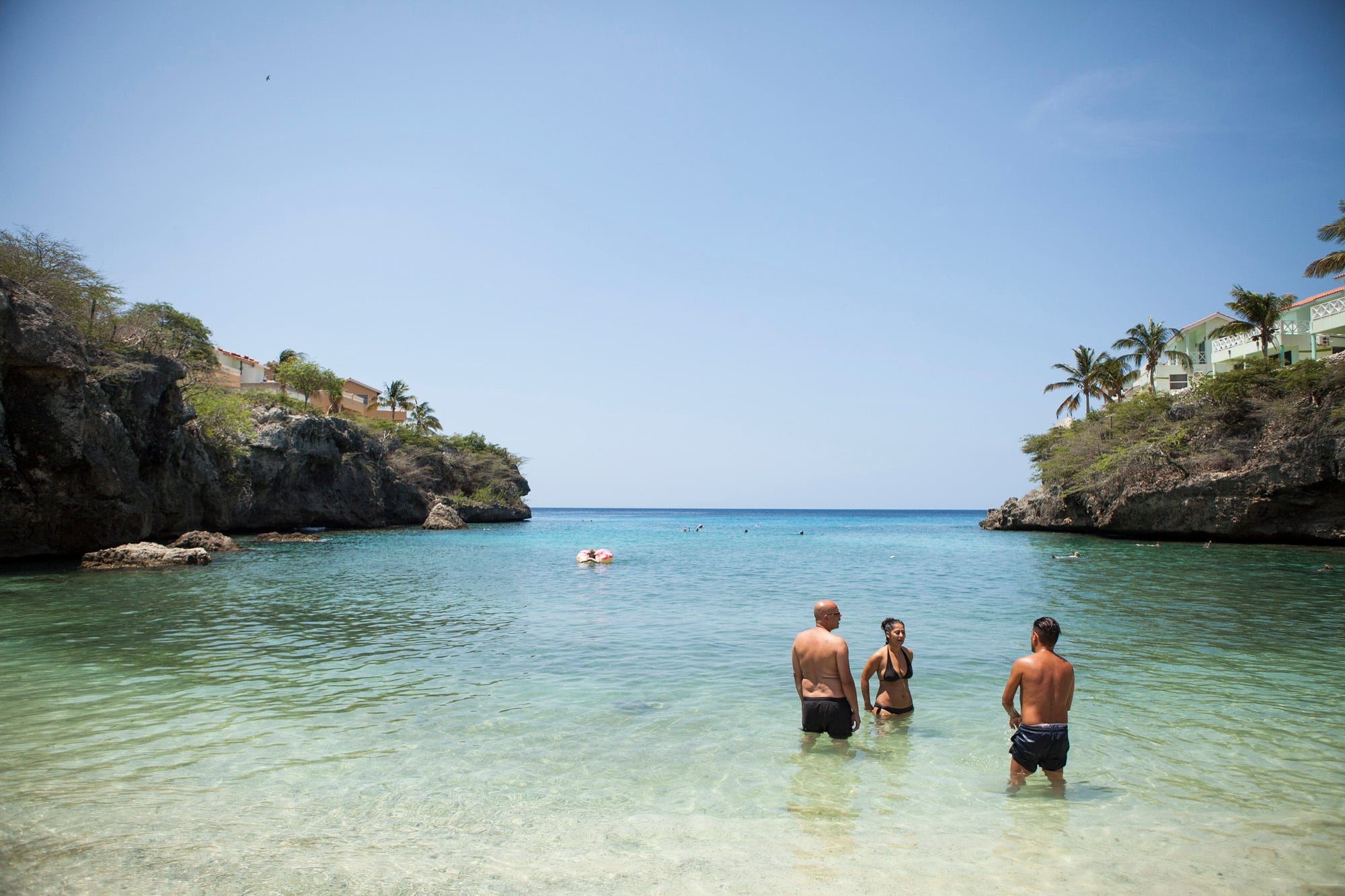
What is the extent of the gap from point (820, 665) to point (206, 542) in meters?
28.9

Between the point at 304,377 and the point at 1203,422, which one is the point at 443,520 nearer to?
the point at 304,377

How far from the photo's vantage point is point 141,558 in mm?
22250

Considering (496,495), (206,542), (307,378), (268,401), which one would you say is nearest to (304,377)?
(307,378)

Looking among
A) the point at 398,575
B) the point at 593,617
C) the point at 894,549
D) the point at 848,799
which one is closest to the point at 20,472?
the point at 398,575

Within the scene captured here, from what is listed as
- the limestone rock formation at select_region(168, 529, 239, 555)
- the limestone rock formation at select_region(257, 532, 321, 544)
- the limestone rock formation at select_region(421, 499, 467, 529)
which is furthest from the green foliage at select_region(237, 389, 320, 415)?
the limestone rock formation at select_region(168, 529, 239, 555)

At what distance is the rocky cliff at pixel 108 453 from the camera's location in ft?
64.6

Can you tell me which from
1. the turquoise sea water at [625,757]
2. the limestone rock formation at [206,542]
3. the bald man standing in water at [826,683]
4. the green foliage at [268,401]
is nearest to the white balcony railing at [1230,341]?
the turquoise sea water at [625,757]

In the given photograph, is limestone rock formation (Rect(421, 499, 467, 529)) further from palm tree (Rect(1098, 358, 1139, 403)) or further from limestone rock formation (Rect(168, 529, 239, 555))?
palm tree (Rect(1098, 358, 1139, 403))

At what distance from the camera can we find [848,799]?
5.64m

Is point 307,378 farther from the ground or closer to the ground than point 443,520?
farther from the ground

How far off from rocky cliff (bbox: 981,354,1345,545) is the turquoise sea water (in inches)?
807

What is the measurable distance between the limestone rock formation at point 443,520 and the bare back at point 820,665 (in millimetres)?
54212

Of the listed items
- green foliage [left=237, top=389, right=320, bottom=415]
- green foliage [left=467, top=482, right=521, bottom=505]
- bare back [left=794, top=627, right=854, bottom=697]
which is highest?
green foliage [left=237, top=389, right=320, bottom=415]

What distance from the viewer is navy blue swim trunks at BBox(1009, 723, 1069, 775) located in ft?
18.2
